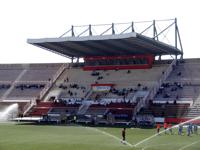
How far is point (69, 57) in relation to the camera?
89.7m

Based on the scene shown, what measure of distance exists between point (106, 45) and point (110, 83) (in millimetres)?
7523

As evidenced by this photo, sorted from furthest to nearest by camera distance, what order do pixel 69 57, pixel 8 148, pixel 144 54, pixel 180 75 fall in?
1. pixel 69 57
2. pixel 144 54
3. pixel 180 75
4. pixel 8 148

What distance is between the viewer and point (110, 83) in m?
79.2

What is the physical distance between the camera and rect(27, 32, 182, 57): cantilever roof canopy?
67688mm

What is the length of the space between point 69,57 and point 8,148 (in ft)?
190

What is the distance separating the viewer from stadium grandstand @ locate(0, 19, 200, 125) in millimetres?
65812

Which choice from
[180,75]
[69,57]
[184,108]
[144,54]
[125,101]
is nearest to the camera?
[184,108]

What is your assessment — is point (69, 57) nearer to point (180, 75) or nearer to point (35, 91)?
point (35, 91)

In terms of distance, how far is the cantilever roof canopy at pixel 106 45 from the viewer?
67688 mm

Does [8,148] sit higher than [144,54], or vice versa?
[144,54]

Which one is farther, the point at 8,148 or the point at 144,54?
the point at 144,54

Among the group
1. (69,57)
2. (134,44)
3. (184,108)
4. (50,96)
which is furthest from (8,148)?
(69,57)

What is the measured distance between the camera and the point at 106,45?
7481 cm

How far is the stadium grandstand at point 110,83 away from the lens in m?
65.8
